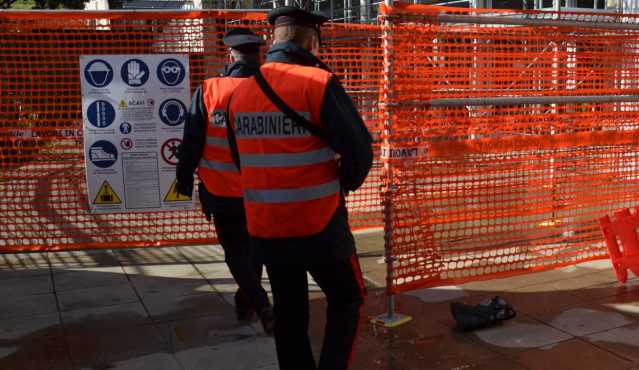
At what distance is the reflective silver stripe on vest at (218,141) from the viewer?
14.6 ft

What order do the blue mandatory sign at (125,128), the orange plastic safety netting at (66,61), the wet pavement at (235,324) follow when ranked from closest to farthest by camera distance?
1. the wet pavement at (235,324)
2. the blue mandatory sign at (125,128)
3. the orange plastic safety netting at (66,61)

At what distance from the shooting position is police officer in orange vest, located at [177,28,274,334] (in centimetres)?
447

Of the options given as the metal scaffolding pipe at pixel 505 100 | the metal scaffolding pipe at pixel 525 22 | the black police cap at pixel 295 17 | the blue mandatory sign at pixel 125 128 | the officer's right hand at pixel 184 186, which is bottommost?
the officer's right hand at pixel 184 186

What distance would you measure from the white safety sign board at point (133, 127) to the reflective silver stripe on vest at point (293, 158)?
374cm

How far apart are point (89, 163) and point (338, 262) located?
4231 mm

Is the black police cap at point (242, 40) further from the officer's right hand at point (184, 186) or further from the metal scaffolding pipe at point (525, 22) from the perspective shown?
the metal scaffolding pipe at point (525, 22)

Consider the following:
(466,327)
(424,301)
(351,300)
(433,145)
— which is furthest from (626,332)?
(351,300)

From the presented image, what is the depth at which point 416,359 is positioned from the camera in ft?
14.1

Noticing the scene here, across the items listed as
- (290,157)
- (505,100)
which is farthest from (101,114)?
(290,157)

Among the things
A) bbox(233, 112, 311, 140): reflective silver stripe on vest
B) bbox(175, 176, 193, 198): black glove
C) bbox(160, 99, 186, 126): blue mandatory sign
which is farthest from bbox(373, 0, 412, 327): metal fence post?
bbox(160, 99, 186, 126): blue mandatory sign

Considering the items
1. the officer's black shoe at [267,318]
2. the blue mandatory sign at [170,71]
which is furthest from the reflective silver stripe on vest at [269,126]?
the blue mandatory sign at [170,71]

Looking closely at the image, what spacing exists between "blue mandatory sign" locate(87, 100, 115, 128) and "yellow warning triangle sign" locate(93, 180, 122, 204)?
577 mm

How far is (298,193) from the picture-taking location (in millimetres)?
3164

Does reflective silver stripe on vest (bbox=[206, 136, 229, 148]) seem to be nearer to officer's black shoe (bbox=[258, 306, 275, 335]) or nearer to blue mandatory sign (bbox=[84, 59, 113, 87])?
officer's black shoe (bbox=[258, 306, 275, 335])
